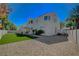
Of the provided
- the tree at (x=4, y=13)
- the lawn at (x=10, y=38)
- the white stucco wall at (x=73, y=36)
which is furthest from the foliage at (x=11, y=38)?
the white stucco wall at (x=73, y=36)

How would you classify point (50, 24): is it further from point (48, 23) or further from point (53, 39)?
point (53, 39)

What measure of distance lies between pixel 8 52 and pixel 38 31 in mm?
411

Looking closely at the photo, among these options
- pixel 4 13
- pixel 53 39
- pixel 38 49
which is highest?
pixel 4 13

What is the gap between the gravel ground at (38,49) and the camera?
334cm

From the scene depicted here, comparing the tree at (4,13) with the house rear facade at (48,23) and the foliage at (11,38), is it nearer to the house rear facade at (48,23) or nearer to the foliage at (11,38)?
the foliage at (11,38)

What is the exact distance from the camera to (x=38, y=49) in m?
3.36

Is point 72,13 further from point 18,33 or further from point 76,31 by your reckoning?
point 18,33

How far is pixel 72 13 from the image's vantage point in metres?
3.36

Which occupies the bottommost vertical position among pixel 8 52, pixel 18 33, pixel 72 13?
pixel 8 52

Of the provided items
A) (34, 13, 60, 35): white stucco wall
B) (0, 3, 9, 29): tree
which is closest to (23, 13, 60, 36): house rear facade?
(34, 13, 60, 35): white stucco wall

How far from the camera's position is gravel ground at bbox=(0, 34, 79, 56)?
132 inches

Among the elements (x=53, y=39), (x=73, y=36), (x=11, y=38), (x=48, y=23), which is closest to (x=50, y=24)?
(x=48, y=23)

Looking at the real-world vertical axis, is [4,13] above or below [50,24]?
above

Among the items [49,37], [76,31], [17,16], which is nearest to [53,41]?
[49,37]
